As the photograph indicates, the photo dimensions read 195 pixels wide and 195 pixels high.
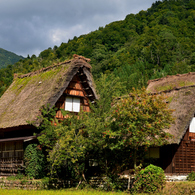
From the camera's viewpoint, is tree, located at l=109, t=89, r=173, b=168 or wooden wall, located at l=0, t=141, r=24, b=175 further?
wooden wall, located at l=0, t=141, r=24, b=175

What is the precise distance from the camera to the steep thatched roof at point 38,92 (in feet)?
59.9

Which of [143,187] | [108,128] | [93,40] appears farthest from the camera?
[93,40]

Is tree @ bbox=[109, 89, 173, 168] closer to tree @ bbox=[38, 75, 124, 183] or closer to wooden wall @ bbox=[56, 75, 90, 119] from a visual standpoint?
tree @ bbox=[38, 75, 124, 183]

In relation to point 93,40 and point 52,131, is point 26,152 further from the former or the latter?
point 93,40

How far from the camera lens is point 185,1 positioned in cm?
9781


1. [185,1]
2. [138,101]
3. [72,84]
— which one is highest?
[185,1]

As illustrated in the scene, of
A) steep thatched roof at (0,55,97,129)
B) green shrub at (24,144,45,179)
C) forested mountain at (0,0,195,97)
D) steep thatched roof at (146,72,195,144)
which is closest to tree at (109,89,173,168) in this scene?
steep thatched roof at (146,72,195,144)

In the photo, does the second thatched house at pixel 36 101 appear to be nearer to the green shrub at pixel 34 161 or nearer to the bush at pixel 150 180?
the green shrub at pixel 34 161

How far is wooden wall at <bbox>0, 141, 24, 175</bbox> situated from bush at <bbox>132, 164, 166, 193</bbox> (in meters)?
7.93

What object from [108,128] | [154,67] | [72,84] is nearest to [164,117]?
[108,128]

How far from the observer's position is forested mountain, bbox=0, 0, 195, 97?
59662mm

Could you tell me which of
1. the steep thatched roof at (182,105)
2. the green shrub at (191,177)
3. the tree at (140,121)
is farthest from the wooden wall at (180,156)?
the tree at (140,121)

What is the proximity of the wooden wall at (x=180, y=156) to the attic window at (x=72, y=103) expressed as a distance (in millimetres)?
6706

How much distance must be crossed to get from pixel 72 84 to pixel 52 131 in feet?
17.4
